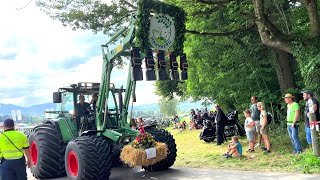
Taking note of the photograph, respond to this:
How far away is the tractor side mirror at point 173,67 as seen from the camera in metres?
8.52

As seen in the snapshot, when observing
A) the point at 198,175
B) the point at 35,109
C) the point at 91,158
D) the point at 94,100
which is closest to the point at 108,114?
the point at 94,100

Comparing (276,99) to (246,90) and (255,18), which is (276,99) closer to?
(246,90)

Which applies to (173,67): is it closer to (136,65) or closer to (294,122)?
(136,65)

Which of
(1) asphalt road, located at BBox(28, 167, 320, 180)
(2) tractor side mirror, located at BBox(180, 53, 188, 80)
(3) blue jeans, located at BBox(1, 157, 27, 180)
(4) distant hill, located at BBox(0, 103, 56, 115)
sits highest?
(2) tractor side mirror, located at BBox(180, 53, 188, 80)

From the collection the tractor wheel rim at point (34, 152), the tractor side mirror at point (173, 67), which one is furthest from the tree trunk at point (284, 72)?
the tractor wheel rim at point (34, 152)

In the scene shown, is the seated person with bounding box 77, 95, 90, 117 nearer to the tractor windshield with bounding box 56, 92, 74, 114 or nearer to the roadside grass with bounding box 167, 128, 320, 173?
the tractor windshield with bounding box 56, 92, 74, 114

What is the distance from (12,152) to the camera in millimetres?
7156

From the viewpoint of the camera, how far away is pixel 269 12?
1410 cm

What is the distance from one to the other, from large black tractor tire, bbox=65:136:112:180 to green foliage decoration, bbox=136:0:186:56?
7.71ft

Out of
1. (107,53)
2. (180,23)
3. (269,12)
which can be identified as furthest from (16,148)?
(269,12)

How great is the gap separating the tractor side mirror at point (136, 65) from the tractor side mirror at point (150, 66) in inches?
6.1

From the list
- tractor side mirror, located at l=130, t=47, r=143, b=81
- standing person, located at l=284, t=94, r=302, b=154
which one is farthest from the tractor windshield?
standing person, located at l=284, t=94, r=302, b=154

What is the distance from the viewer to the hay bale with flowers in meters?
8.09

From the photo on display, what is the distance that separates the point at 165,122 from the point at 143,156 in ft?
117
